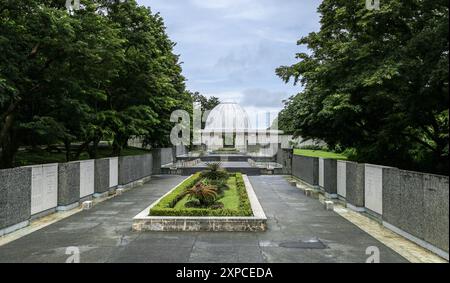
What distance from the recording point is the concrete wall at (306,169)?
3122cm

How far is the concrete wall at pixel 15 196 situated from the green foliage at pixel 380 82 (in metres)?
14.6

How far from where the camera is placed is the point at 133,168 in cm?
3431

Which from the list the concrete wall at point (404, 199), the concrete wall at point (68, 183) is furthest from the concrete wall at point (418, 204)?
the concrete wall at point (68, 183)

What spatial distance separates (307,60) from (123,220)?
1706 centimetres

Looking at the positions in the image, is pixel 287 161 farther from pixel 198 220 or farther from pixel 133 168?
pixel 198 220

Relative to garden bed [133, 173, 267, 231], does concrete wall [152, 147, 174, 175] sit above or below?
above

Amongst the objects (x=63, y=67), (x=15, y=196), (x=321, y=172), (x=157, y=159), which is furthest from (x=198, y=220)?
(x=157, y=159)

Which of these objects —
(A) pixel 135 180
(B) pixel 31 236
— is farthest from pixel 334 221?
(A) pixel 135 180

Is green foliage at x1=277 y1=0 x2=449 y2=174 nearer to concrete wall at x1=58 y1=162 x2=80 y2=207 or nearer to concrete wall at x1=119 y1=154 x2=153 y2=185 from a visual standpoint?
concrete wall at x1=119 y1=154 x2=153 y2=185

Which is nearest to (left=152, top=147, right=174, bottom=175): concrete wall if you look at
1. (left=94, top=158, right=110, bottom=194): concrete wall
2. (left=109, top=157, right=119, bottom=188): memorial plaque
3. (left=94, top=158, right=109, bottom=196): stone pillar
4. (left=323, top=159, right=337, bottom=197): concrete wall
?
(left=109, top=157, right=119, bottom=188): memorial plaque

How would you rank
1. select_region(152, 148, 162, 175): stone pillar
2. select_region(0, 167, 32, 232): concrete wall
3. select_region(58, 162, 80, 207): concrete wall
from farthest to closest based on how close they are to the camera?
select_region(152, 148, 162, 175): stone pillar < select_region(58, 162, 80, 207): concrete wall < select_region(0, 167, 32, 232): concrete wall

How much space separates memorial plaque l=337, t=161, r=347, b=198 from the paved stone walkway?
14.9 ft

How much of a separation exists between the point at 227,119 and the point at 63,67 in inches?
4448

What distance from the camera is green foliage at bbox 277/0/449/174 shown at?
16.4 m
